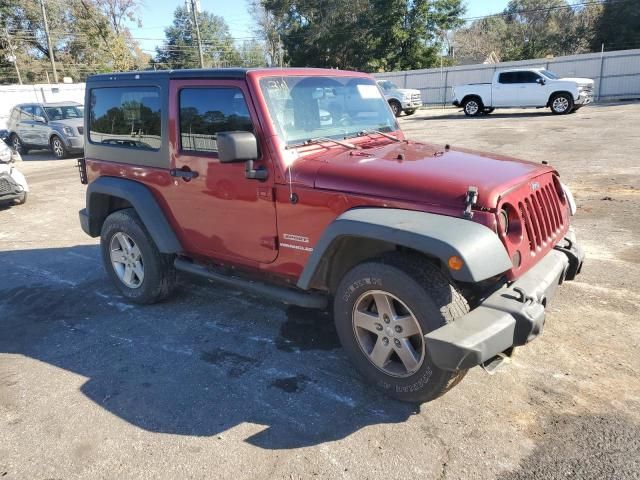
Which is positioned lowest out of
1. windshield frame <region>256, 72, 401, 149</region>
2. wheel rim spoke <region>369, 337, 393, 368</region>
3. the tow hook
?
wheel rim spoke <region>369, 337, 393, 368</region>

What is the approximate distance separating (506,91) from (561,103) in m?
2.36

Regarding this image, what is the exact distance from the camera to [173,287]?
4.96m

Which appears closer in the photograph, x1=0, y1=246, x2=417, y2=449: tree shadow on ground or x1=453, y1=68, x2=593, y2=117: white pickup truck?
x1=0, y1=246, x2=417, y2=449: tree shadow on ground

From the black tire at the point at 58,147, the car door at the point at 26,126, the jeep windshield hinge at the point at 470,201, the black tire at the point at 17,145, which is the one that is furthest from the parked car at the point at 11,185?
the black tire at the point at 17,145

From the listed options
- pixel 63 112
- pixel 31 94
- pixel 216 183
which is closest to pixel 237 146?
pixel 216 183

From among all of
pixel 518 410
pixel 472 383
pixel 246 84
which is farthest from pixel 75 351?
pixel 518 410

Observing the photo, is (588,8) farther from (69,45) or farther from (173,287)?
(173,287)

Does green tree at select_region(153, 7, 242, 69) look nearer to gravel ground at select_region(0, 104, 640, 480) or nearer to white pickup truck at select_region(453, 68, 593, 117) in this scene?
white pickup truck at select_region(453, 68, 593, 117)

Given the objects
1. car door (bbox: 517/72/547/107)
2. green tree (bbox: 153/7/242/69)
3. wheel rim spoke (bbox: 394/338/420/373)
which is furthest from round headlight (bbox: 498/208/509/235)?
green tree (bbox: 153/7/242/69)

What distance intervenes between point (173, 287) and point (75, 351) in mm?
1079

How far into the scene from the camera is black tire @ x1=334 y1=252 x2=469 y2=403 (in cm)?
296

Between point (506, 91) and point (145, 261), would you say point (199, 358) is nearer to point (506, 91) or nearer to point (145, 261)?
point (145, 261)

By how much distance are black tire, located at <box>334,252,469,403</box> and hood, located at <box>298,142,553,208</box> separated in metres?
0.40

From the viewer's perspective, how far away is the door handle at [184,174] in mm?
4195
